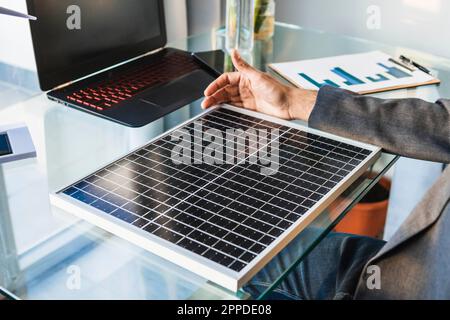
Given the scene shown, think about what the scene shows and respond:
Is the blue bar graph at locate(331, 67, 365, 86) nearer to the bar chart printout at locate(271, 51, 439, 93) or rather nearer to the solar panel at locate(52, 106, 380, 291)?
the bar chart printout at locate(271, 51, 439, 93)

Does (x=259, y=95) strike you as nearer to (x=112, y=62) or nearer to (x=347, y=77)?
(x=347, y=77)

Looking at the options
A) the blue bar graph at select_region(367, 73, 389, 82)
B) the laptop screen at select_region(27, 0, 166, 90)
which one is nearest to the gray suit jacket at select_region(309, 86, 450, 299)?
the blue bar graph at select_region(367, 73, 389, 82)

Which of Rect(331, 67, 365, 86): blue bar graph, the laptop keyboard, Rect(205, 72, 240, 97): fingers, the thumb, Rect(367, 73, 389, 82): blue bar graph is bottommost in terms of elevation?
Rect(367, 73, 389, 82): blue bar graph

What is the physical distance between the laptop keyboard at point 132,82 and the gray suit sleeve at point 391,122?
0.39 metres

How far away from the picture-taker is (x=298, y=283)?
45.3 inches

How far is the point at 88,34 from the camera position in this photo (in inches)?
52.5

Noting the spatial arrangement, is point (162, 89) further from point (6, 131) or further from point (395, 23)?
point (395, 23)

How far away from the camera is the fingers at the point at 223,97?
47.8 inches

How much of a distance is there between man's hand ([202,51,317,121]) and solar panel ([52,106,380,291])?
2.1 inches

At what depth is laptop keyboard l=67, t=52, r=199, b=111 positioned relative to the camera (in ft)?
4.13

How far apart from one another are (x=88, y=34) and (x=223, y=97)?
1.10 feet

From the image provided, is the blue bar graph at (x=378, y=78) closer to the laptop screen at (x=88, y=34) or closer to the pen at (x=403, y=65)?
the pen at (x=403, y=65)

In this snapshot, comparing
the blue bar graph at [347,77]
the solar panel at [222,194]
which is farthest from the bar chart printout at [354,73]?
the solar panel at [222,194]

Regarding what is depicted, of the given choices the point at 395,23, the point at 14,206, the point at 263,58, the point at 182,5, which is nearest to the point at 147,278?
the point at 14,206
